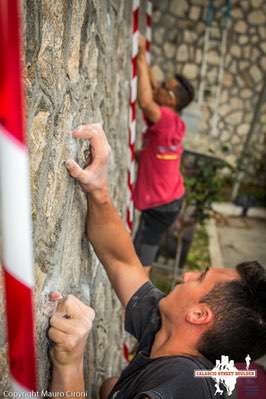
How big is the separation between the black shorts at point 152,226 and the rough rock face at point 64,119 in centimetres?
143

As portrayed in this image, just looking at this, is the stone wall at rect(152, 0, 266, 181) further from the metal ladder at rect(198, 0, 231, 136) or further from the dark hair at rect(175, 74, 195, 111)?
the dark hair at rect(175, 74, 195, 111)

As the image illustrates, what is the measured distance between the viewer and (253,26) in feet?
22.4

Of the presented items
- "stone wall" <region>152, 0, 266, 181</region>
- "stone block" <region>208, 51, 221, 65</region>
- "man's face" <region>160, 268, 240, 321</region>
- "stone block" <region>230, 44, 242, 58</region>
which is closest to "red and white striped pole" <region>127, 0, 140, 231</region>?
"man's face" <region>160, 268, 240, 321</region>

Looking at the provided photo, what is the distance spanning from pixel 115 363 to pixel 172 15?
571 centimetres

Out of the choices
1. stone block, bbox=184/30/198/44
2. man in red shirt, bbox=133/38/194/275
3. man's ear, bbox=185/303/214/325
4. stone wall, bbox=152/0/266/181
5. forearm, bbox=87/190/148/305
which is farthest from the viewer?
stone block, bbox=184/30/198/44

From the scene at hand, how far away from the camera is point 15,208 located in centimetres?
57

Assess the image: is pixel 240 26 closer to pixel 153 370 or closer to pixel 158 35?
pixel 158 35

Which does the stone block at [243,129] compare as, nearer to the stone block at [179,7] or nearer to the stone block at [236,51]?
the stone block at [236,51]

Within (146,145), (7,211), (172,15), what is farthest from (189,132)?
(7,211)

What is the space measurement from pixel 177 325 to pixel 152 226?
210 centimetres

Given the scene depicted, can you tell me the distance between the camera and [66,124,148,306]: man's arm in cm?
156


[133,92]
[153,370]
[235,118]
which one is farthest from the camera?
[235,118]

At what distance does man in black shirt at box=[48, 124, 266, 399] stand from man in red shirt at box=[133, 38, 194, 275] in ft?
5.20

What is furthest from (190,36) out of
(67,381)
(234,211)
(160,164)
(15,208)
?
(15,208)
